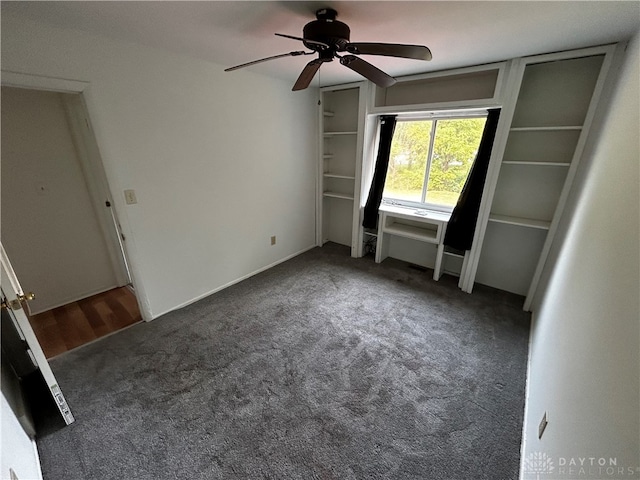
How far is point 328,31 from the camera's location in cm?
141

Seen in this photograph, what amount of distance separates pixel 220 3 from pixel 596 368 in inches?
90.9

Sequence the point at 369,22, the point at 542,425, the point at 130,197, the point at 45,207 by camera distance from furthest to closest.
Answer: the point at 45,207 → the point at 130,197 → the point at 369,22 → the point at 542,425

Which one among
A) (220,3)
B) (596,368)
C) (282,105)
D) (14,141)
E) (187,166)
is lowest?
(596,368)

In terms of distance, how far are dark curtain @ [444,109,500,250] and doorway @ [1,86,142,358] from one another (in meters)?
3.42

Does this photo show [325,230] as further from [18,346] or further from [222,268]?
[18,346]

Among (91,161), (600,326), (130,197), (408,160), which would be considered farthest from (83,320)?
(408,160)

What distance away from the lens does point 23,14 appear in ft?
4.95

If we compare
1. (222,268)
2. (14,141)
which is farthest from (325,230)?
(14,141)

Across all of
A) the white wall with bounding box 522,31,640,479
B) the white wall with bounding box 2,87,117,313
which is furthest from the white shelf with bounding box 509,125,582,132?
the white wall with bounding box 2,87,117,313

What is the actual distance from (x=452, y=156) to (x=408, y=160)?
55 cm

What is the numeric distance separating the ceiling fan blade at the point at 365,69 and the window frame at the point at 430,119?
57.3 inches

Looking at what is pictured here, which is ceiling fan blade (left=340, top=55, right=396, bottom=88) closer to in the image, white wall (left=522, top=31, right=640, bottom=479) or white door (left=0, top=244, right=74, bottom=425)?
white wall (left=522, top=31, right=640, bottom=479)

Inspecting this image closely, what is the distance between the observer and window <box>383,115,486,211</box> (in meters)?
2.96

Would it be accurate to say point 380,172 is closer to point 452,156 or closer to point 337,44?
point 452,156
